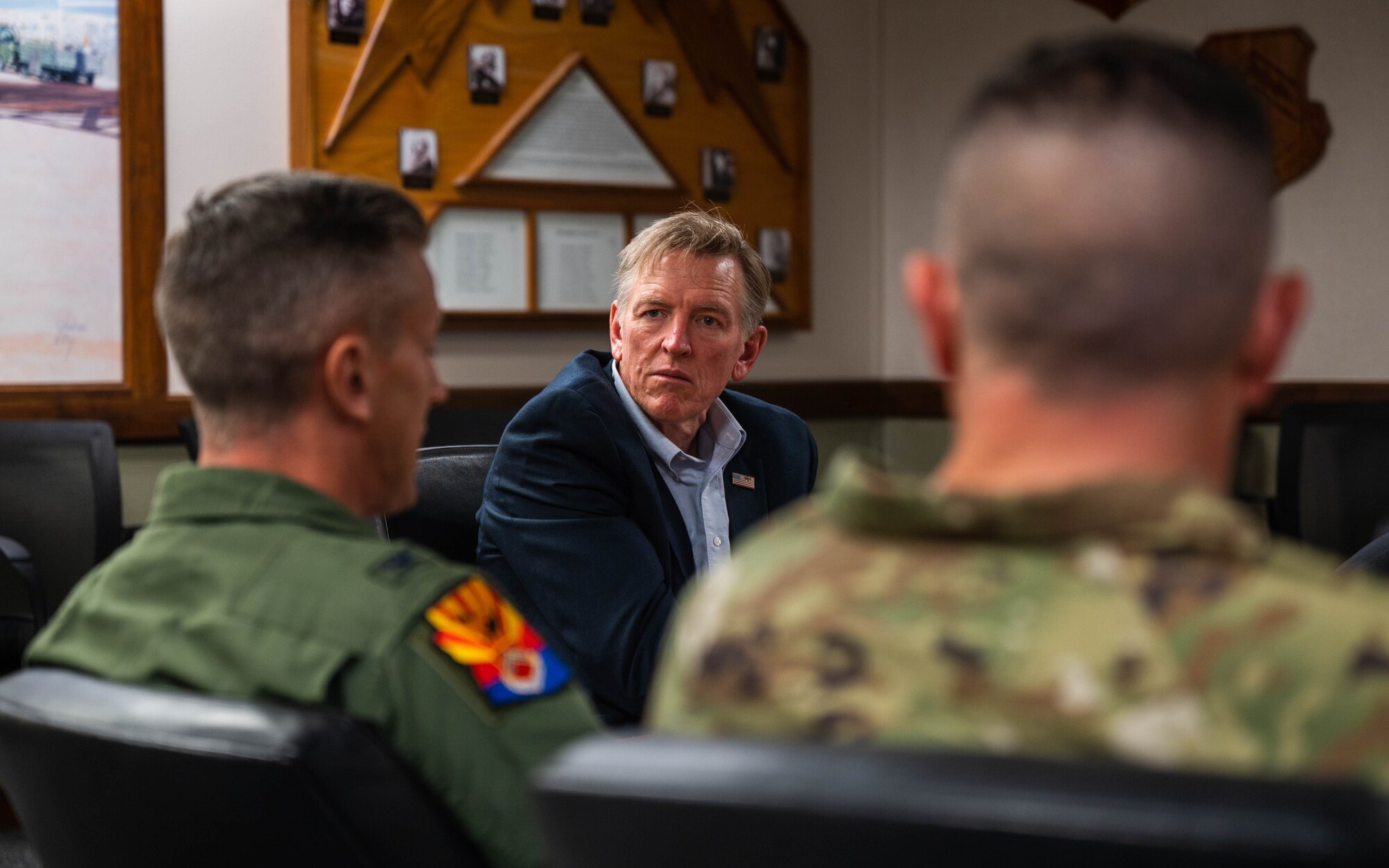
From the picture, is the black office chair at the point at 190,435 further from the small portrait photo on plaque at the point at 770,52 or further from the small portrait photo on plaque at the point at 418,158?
the small portrait photo on plaque at the point at 770,52

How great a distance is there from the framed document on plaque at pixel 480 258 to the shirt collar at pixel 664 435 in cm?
217

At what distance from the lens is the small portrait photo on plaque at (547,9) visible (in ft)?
14.7

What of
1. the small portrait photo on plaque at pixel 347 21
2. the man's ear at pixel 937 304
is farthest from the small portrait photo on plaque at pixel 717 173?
the man's ear at pixel 937 304

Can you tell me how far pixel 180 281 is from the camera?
3.73ft

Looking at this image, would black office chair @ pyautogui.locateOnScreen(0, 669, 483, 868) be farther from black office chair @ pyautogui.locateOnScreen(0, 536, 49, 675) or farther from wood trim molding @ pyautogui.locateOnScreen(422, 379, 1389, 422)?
wood trim molding @ pyautogui.locateOnScreen(422, 379, 1389, 422)

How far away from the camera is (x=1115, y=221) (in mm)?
681

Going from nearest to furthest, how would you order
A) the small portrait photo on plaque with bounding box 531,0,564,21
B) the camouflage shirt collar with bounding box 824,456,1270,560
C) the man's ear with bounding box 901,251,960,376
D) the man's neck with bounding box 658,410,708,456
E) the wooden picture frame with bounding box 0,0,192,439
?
1. the camouflage shirt collar with bounding box 824,456,1270,560
2. the man's ear with bounding box 901,251,960,376
3. the man's neck with bounding box 658,410,708,456
4. the wooden picture frame with bounding box 0,0,192,439
5. the small portrait photo on plaque with bounding box 531,0,564,21

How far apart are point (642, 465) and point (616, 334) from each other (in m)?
0.32

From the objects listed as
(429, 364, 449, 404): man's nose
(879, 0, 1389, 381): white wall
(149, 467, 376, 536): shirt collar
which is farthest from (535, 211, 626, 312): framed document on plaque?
(149, 467, 376, 536): shirt collar

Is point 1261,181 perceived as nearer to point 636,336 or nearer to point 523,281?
point 636,336

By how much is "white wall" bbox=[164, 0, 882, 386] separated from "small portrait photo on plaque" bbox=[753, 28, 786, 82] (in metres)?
0.17

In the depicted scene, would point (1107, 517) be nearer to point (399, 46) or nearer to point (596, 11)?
point (399, 46)

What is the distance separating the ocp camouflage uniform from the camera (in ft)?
2.04

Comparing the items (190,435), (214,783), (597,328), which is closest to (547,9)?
(597,328)
